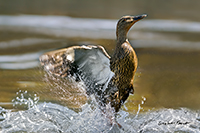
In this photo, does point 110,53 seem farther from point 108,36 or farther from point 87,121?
point 87,121

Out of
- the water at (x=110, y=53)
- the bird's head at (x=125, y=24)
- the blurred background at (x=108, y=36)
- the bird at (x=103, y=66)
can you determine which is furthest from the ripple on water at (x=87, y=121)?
the bird's head at (x=125, y=24)

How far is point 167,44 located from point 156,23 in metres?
0.21

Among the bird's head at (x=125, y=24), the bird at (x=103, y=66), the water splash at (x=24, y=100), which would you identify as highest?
the bird's head at (x=125, y=24)

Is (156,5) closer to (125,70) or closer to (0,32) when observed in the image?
(125,70)

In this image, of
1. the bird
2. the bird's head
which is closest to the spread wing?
Result: the bird

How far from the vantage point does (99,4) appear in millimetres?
2201

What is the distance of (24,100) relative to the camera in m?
2.02

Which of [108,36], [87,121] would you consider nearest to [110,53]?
[108,36]

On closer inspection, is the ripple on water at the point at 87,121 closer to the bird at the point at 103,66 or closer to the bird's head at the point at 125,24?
the bird at the point at 103,66

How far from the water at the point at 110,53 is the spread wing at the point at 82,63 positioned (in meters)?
0.34

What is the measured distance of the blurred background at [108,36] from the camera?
82.6 inches

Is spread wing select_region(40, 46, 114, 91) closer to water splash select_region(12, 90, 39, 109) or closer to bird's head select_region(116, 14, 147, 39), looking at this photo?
bird's head select_region(116, 14, 147, 39)

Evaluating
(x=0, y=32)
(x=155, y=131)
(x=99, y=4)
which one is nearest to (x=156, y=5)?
(x=99, y=4)

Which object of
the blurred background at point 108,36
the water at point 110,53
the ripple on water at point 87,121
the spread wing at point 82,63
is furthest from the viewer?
the blurred background at point 108,36
